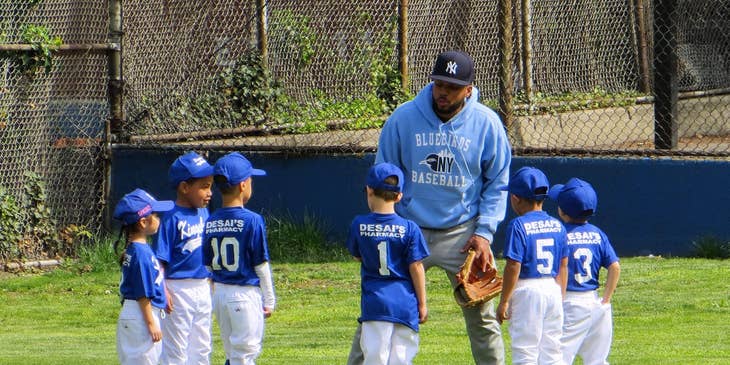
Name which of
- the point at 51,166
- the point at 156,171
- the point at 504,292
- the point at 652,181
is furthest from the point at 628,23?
the point at 504,292

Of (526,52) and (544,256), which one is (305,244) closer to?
(526,52)

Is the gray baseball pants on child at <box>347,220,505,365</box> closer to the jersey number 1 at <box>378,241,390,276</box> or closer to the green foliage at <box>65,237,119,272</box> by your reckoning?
the jersey number 1 at <box>378,241,390,276</box>

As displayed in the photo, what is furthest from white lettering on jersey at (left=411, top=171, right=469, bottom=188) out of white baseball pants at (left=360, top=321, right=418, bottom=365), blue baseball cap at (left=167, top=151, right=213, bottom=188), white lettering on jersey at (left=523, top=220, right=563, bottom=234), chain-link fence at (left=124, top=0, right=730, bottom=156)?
chain-link fence at (left=124, top=0, right=730, bottom=156)

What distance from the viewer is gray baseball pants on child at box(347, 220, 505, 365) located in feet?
20.4

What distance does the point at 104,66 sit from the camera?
→ 11852mm

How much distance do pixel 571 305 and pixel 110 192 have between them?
652 centimetres

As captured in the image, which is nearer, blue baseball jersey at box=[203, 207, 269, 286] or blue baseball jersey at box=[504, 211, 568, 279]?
blue baseball jersey at box=[504, 211, 568, 279]

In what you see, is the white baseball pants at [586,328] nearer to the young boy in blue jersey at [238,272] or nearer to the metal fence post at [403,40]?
the young boy in blue jersey at [238,272]

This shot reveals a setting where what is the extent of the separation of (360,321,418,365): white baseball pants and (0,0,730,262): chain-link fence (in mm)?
5618

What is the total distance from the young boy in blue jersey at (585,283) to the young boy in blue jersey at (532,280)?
0.90ft

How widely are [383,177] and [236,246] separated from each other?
95cm

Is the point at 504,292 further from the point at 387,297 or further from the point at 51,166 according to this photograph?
the point at 51,166

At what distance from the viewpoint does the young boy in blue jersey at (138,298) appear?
19.2ft

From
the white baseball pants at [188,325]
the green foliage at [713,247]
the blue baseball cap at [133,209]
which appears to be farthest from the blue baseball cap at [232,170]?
the green foliage at [713,247]
